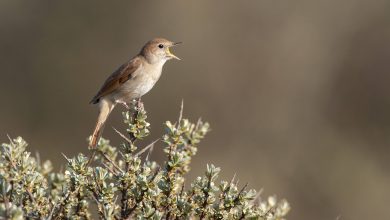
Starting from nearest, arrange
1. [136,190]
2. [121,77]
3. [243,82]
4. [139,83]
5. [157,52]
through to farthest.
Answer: [136,190] < [139,83] < [121,77] < [157,52] < [243,82]

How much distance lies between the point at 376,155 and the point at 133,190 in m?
10.2

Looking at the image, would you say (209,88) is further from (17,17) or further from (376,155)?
(17,17)

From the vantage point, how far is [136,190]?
13.6 ft

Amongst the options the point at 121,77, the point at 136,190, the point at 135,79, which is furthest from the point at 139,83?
the point at 136,190

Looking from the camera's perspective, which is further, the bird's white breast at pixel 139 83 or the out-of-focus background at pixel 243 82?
the out-of-focus background at pixel 243 82

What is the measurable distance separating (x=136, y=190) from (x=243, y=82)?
11.7 m

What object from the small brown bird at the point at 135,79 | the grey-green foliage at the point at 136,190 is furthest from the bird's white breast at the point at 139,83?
the grey-green foliage at the point at 136,190

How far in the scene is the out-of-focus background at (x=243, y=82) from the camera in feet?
44.7

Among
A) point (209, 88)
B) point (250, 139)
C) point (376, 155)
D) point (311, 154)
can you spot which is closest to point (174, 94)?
point (209, 88)

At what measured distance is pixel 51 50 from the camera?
55.9 ft

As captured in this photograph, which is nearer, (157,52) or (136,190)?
(136,190)

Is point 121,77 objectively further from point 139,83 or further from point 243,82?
point 243,82

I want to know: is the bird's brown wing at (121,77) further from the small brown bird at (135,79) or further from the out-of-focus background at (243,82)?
the out-of-focus background at (243,82)

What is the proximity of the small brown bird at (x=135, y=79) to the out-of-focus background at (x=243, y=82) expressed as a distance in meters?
6.01
